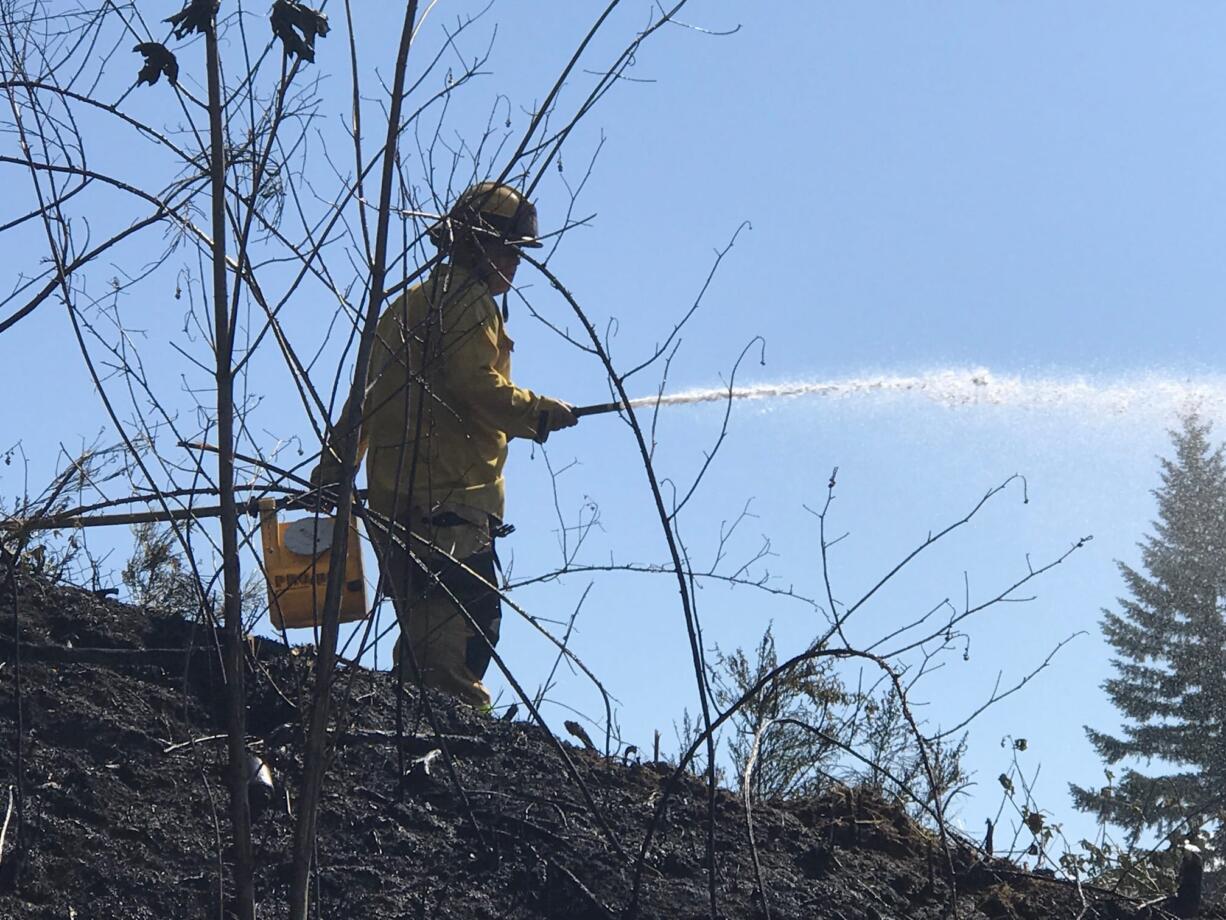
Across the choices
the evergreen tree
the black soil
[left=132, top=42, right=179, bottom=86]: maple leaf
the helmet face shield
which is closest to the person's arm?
the black soil

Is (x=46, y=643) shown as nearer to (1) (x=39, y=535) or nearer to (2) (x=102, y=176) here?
(1) (x=39, y=535)

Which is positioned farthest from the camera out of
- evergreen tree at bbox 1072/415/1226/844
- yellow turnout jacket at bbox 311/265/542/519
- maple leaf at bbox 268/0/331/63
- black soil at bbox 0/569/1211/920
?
evergreen tree at bbox 1072/415/1226/844

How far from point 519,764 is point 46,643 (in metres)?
1.34

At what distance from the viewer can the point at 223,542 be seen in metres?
3.09

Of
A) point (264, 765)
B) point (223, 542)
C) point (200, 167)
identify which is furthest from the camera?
point (264, 765)

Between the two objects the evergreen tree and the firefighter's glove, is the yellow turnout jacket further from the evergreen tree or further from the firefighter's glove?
A: the evergreen tree

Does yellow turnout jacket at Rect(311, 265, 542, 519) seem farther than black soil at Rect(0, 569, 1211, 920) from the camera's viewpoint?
Yes

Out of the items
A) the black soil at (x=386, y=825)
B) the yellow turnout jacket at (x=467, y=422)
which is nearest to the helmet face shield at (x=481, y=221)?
the black soil at (x=386, y=825)

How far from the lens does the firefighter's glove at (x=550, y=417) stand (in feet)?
20.2

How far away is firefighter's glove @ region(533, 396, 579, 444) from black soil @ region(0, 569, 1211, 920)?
4.38 ft

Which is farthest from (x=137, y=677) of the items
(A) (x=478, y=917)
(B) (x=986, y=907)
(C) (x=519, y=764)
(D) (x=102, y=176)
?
(B) (x=986, y=907)

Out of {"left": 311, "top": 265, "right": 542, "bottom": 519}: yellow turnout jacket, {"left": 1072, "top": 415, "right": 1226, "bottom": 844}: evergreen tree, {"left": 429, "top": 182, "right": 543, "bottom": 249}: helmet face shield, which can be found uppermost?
{"left": 1072, "top": 415, "right": 1226, "bottom": 844}: evergreen tree

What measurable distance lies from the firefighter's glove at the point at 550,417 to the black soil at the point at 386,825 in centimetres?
133

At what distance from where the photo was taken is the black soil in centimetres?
384
